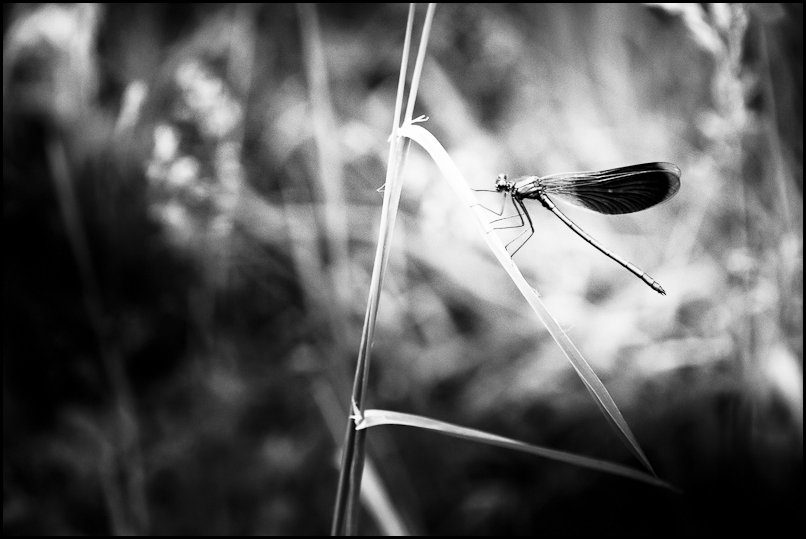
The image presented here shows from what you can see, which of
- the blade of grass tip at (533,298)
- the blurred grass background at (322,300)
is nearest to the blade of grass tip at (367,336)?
the blade of grass tip at (533,298)

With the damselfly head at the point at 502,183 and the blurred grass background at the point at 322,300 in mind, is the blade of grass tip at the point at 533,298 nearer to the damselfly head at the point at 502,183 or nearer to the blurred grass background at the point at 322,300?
the damselfly head at the point at 502,183

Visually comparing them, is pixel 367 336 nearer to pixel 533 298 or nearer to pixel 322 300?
pixel 533 298

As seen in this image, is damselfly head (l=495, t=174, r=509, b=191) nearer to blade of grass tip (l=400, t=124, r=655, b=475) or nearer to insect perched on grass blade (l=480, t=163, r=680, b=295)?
insect perched on grass blade (l=480, t=163, r=680, b=295)

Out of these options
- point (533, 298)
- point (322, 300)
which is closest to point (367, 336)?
point (533, 298)

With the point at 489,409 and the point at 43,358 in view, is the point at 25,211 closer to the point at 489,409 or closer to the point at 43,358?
the point at 43,358

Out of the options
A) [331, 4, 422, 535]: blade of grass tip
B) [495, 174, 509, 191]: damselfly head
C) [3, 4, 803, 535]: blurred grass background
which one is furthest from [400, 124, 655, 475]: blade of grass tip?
[3, 4, 803, 535]: blurred grass background
